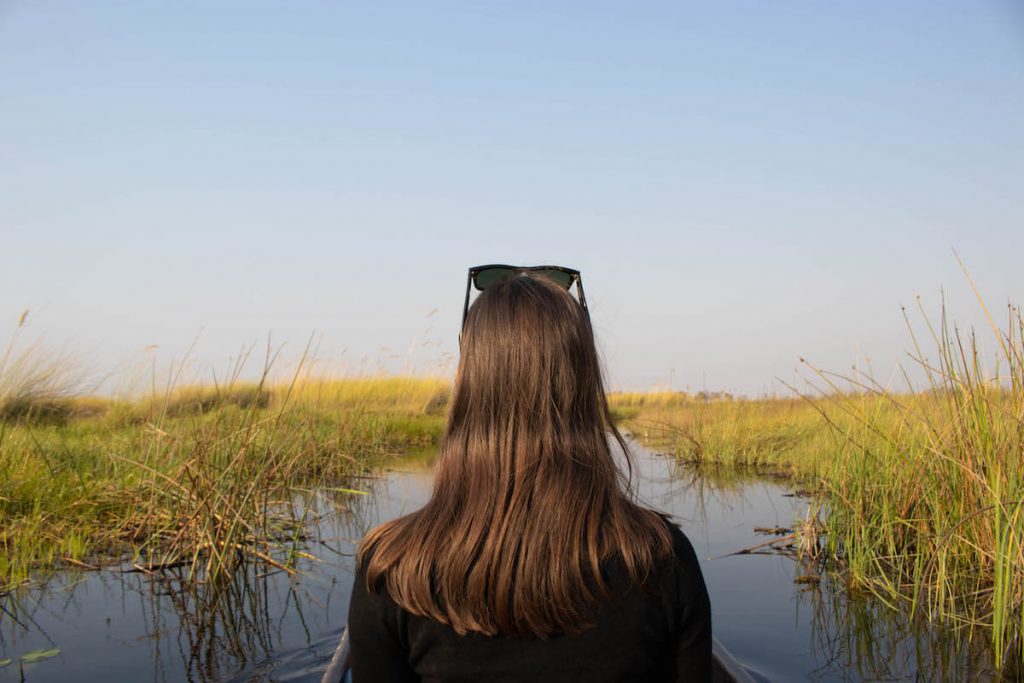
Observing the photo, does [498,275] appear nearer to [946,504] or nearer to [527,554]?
[527,554]

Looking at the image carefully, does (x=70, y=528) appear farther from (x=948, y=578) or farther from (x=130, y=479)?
(x=948, y=578)

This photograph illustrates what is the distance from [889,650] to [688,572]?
2.74 m

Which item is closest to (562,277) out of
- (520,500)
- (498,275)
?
(498,275)

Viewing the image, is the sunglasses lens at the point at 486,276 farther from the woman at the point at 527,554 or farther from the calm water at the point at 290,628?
the calm water at the point at 290,628

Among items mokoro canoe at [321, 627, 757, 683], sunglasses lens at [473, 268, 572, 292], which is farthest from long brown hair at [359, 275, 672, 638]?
mokoro canoe at [321, 627, 757, 683]

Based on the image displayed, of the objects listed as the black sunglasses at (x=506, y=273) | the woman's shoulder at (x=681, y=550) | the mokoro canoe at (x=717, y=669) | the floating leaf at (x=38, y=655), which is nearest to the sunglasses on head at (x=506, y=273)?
the black sunglasses at (x=506, y=273)

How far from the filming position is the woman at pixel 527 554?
1.30 m

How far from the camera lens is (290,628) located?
3.90 metres

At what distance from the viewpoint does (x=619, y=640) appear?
1.32m

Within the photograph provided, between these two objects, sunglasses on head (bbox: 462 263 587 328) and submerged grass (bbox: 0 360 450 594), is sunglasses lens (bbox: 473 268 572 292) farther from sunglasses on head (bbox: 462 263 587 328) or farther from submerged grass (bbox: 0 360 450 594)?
submerged grass (bbox: 0 360 450 594)

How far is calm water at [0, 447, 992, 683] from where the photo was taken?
332 cm

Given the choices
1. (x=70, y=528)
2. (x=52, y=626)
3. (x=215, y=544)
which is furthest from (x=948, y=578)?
(x=70, y=528)

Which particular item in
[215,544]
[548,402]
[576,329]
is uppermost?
[576,329]

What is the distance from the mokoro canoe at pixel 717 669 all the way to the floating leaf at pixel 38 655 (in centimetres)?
162
